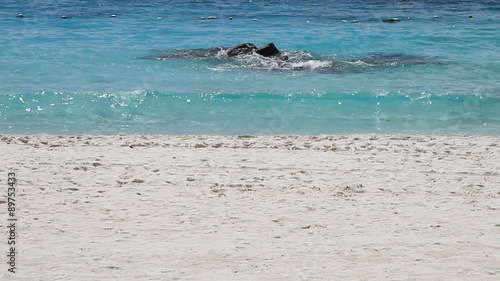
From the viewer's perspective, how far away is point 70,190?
7543 mm

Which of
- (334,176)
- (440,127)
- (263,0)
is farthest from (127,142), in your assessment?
(263,0)

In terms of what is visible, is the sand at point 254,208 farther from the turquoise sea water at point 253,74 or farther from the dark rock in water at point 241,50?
the dark rock in water at point 241,50

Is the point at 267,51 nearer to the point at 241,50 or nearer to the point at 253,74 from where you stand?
the point at 241,50

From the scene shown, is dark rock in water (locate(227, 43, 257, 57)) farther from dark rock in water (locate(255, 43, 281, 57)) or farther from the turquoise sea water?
the turquoise sea water

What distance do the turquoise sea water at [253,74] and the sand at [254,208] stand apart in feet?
5.53

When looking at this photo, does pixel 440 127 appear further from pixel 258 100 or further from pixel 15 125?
pixel 15 125

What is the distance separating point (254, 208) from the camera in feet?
23.3

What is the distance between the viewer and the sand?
5.65 meters

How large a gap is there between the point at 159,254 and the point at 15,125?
21.2 ft

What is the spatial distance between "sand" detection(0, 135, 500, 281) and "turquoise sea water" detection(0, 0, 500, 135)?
1.68 metres

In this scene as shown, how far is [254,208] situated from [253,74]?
347 inches

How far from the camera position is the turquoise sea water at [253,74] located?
1182cm

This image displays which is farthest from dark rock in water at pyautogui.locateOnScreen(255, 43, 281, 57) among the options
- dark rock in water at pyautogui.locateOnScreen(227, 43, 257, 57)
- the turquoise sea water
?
the turquoise sea water

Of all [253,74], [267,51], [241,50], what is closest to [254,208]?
[253,74]
